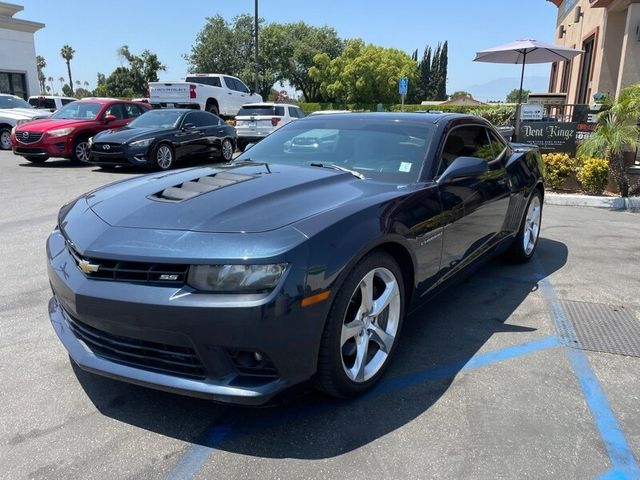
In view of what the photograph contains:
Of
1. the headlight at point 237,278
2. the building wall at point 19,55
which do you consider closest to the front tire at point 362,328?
the headlight at point 237,278

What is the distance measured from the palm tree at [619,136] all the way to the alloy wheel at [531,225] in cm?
446

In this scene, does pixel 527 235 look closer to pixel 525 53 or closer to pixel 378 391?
pixel 378 391

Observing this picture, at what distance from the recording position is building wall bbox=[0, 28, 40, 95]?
30.4 m

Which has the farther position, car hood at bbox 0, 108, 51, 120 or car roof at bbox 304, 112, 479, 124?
car hood at bbox 0, 108, 51, 120

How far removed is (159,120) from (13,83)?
80.9 feet

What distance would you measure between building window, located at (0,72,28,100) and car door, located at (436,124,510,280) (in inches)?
1301

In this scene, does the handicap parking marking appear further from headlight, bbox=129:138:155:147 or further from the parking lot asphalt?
headlight, bbox=129:138:155:147

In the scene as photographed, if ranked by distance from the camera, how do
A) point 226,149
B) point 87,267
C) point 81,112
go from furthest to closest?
point 226,149
point 81,112
point 87,267

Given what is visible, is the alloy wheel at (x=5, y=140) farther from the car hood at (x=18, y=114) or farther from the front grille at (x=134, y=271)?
the front grille at (x=134, y=271)

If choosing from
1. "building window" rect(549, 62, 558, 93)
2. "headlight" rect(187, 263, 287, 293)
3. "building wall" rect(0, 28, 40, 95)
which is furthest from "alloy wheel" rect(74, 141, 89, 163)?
"building window" rect(549, 62, 558, 93)

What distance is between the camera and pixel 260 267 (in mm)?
2266

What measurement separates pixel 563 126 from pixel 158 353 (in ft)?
34.8

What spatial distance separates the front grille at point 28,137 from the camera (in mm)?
12570

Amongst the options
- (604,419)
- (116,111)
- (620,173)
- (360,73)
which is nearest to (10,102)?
(116,111)
